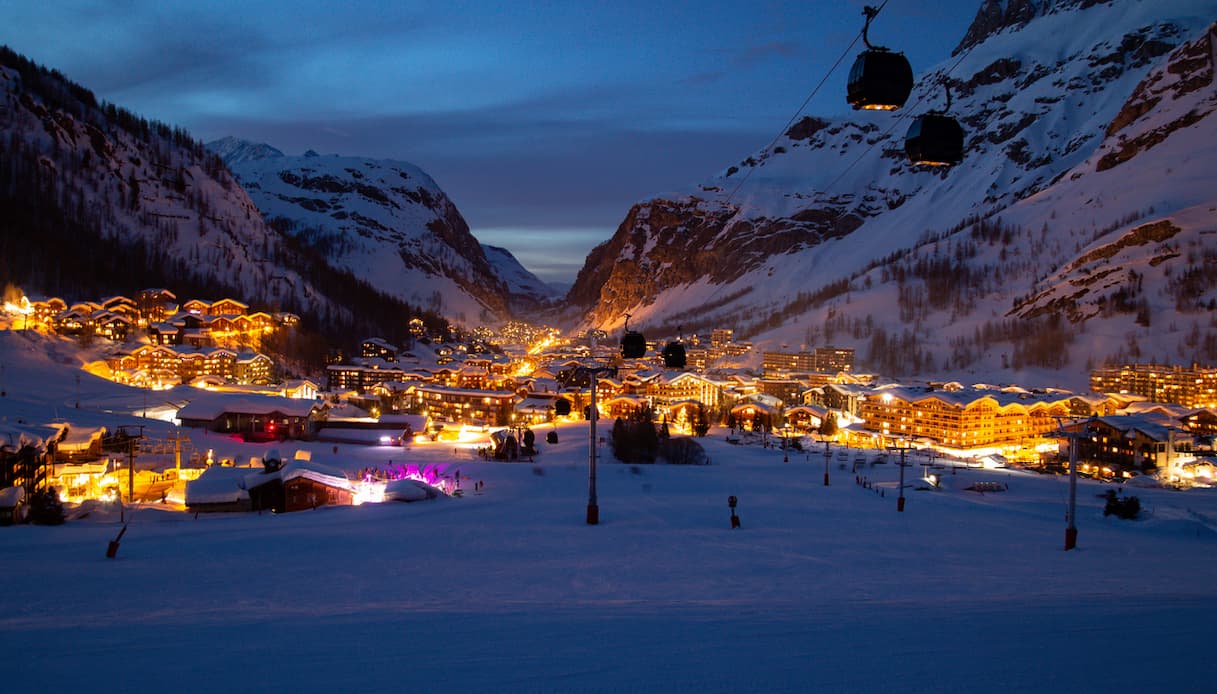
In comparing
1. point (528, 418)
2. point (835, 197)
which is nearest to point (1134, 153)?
point (835, 197)

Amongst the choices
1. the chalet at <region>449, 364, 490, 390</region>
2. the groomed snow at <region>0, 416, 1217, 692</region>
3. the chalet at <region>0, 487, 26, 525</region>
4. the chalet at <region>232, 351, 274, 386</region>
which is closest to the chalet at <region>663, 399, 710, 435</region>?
the chalet at <region>449, 364, 490, 390</region>

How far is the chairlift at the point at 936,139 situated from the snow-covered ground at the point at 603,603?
4.35 m

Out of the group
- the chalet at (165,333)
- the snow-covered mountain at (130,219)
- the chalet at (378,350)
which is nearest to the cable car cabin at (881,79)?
the chalet at (165,333)

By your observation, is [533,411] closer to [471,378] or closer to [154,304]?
[471,378]

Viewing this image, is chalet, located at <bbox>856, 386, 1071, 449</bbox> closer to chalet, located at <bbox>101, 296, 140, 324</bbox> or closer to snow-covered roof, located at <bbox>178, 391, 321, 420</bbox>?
snow-covered roof, located at <bbox>178, 391, 321, 420</bbox>

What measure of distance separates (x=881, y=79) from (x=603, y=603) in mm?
5489

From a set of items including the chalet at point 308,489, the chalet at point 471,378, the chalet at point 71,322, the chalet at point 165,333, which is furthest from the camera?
the chalet at point 471,378

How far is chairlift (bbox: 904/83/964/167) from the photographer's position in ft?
25.8

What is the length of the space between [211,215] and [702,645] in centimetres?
9796

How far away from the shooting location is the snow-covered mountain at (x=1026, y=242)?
81750 millimetres

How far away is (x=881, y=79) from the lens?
23.6 feet

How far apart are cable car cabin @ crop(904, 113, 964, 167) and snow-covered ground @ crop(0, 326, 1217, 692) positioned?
4347mm

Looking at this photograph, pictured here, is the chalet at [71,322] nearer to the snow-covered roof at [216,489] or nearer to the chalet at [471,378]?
the chalet at [471,378]

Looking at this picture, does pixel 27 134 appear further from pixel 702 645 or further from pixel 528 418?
pixel 702 645
